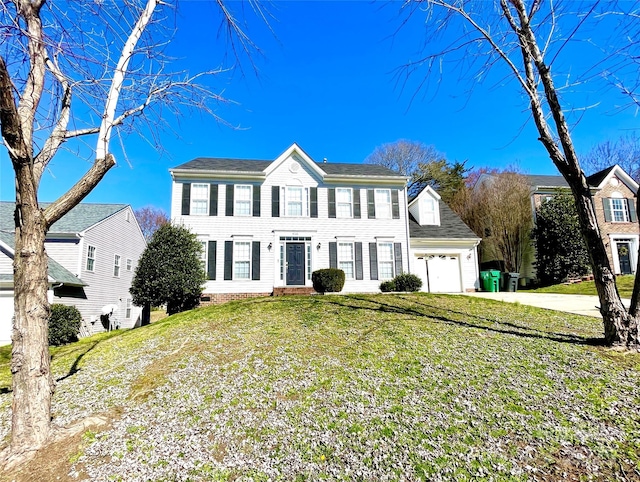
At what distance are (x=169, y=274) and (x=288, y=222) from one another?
5450 millimetres

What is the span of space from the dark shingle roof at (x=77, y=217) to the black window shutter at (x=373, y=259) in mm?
12138

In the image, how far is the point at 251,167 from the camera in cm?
1552

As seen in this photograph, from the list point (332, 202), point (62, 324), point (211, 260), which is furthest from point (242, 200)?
point (62, 324)

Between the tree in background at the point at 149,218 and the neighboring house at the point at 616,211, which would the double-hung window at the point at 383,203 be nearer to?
the neighboring house at the point at 616,211

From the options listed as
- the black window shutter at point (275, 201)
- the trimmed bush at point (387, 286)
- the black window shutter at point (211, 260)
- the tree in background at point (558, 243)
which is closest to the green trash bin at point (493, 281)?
the trimmed bush at point (387, 286)

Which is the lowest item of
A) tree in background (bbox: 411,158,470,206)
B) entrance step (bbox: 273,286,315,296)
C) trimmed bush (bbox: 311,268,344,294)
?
entrance step (bbox: 273,286,315,296)

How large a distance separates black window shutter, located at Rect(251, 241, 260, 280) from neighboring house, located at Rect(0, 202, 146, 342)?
6.91m

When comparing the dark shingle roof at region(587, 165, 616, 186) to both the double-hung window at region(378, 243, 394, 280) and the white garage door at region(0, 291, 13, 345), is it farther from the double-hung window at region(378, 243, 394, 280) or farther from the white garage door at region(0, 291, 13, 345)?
the white garage door at region(0, 291, 13, 345)

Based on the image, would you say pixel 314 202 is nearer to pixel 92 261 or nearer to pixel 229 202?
pixel 229 202

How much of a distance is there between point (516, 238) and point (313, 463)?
22.0 metres

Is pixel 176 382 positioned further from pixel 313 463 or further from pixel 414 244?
pixel 414 244

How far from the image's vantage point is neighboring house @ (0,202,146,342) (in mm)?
12610

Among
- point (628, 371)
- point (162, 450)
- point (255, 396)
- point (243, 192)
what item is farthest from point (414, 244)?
point (162, 450)

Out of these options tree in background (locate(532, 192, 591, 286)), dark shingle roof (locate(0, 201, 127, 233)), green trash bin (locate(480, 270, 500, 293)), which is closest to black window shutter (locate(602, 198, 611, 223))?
tree in background (locate(532, 192, 591, 286))
